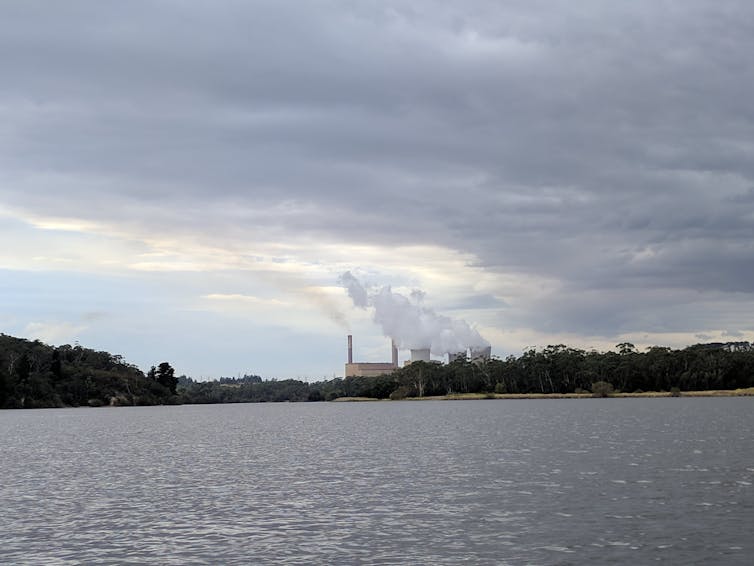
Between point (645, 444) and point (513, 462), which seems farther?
point (645, 444)

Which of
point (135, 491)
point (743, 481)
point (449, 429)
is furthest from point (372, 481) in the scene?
point (449, 429)

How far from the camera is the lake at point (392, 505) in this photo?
41.2m

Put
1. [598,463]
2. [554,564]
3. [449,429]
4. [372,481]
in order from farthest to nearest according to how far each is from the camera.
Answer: [449,429], [598,463], [372,481], [554,564]

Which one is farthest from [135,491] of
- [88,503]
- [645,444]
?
[645,444]

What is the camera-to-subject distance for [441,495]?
60219mm

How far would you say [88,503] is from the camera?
195 ft

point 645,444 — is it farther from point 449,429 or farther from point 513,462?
point 449,429

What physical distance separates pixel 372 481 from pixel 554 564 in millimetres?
33643

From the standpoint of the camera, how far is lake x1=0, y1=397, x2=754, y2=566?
4119 centimetres

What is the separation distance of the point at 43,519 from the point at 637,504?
36.9 metres

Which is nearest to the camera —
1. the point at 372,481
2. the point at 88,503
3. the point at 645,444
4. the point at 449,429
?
the point at 88,503

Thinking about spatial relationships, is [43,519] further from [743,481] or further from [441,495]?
[743,481]

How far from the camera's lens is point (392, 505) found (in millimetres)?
55969

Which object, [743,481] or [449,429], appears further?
[449,429]
